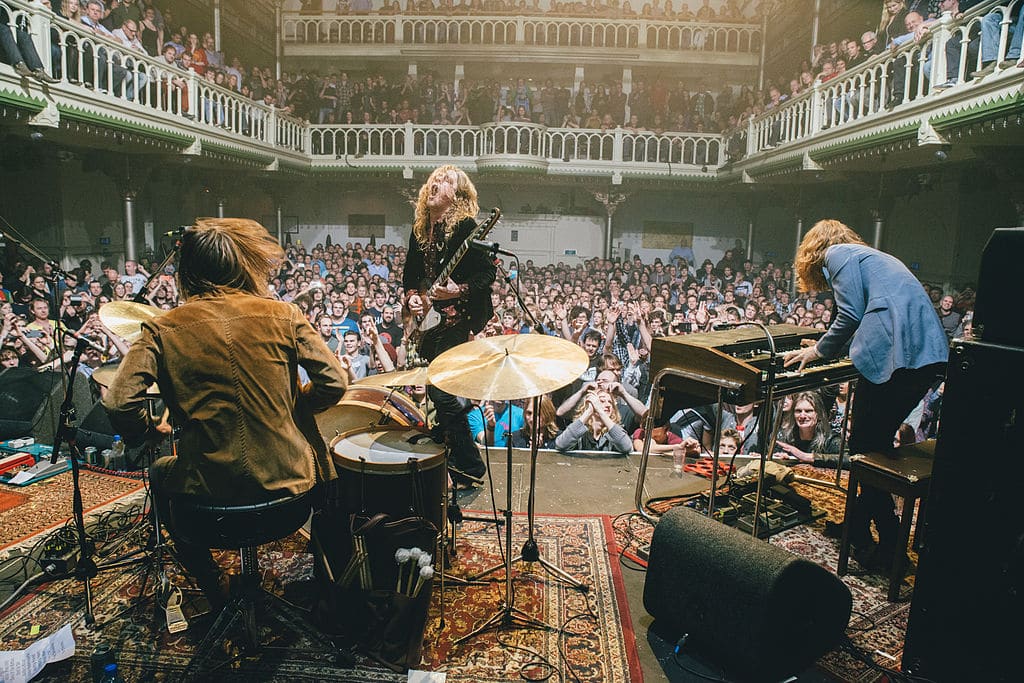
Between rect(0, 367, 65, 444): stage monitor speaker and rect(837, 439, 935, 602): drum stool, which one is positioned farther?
rect(0, 367, 65, 444): stage monitor speaker

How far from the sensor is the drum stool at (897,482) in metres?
2.39

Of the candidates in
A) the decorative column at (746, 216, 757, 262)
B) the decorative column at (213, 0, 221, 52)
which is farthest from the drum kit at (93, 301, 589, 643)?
the decorative column at (746, 216, 757, 262)

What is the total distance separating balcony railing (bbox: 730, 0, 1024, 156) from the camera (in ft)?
15.3

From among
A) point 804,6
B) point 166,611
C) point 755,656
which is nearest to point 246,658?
point 166,611

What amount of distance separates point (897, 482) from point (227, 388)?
2.54 m

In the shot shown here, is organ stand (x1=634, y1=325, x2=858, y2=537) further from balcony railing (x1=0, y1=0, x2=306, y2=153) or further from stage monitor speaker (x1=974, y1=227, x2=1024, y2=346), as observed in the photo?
balcony railing (x1=0, y1=0, x2=306, y2=153)

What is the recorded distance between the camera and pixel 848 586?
2.59 meters

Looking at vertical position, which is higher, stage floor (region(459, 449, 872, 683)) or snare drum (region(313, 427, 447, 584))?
snare drum (region(313, 427, 447, 584))

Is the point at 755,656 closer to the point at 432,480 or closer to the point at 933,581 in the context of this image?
the point at 933,581

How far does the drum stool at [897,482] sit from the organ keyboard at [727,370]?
41cm

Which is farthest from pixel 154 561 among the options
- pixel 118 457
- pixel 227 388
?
pixel 118 457

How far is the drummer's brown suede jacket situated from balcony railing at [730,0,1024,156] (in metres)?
5.51

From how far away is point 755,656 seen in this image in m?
1.86

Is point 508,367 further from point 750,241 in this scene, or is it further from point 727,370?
point 750,241
